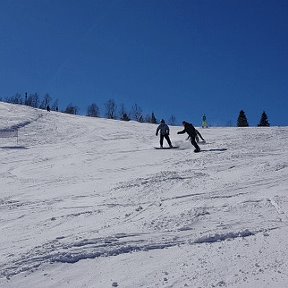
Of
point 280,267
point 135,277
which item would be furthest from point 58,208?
point 280,267

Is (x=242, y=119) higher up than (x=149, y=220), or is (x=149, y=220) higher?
(x=242, y=119)

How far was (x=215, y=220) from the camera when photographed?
27.2 ft

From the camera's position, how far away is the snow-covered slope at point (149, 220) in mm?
6129

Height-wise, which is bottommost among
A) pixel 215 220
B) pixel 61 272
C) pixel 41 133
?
pixel 61 272

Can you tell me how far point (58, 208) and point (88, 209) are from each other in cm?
80

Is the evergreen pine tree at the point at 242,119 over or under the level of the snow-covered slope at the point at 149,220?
over

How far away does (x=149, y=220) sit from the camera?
8641 millimetres

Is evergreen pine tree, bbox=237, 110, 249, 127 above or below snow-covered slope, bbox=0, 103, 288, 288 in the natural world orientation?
above

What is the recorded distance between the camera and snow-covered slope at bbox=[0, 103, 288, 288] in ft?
20.1

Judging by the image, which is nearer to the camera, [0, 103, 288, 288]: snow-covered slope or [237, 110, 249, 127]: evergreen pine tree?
[0, 103, 288, 288]: snow-covered slope

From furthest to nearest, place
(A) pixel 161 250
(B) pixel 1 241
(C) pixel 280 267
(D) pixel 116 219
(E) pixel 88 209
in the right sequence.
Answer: (E) pixel 88 209 → (D) pixel 116 219 → (B) pixel 1 241 → (A) pixel 161 250 → (C) pixel 280 267

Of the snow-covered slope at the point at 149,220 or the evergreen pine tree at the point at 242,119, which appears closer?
the snow-covered slope at the point at 149,220

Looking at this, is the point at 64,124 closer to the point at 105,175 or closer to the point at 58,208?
the point at 105,175

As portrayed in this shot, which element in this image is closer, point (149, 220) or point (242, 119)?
point (149, 220)
